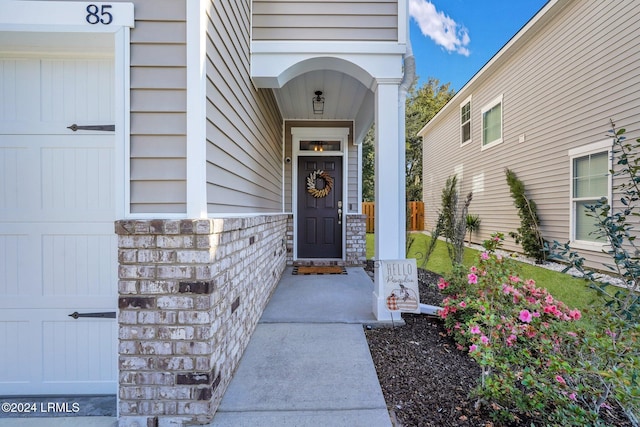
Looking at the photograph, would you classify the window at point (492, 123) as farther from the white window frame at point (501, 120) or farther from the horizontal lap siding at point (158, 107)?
the horizontal lap siding at point (158, 107)

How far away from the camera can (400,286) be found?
282 cm

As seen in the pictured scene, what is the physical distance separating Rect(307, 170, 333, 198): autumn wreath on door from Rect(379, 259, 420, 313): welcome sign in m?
2.91

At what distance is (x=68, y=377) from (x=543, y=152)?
24.3 ft

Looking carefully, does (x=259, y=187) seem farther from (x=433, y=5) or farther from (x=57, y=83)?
(x=433, y=5)

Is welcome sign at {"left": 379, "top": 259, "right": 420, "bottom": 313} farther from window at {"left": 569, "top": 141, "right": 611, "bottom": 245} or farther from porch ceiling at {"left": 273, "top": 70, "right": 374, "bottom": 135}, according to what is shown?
window at {"left": 569, "top": 141, "right": 611, "bottom": 245}

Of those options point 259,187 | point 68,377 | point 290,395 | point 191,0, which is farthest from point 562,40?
point 68,377

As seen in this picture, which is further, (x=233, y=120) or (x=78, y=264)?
(x=233, y=120)

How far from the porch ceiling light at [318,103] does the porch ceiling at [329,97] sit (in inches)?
2.1

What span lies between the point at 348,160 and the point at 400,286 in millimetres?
3277

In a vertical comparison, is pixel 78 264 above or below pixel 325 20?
below

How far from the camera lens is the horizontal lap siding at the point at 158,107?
5.54ft

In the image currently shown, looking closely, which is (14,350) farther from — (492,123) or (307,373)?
(492,123)

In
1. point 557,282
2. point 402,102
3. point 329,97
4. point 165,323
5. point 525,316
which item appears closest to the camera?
point 165,323

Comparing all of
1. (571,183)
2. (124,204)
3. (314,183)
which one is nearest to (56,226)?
(124,204)
